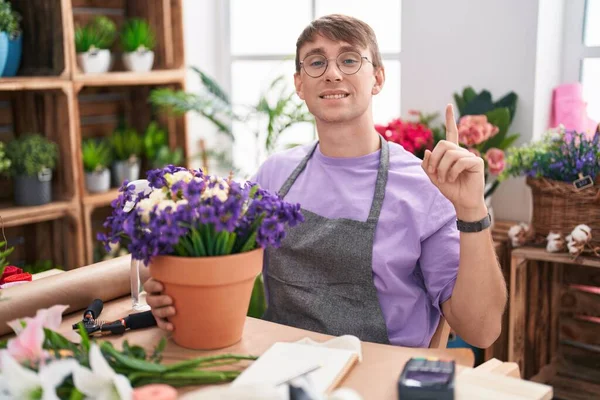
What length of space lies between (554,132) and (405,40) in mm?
839

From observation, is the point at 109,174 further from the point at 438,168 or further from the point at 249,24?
the point at 438,168

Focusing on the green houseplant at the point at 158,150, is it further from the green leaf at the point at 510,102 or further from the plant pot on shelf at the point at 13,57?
the green leaf at the point at 510,102

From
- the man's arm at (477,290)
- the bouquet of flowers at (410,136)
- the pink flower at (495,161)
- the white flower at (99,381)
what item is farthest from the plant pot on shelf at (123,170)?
the white flower at (99,381)

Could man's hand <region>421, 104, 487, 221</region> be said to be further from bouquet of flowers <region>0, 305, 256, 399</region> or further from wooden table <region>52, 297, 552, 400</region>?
bouquet of flowers <region>0, 305, 256, 399</region>

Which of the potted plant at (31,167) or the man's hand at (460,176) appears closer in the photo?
the man's hand at (460,176)

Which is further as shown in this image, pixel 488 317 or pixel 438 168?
pixel 488 317

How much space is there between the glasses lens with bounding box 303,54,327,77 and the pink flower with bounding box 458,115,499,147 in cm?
104

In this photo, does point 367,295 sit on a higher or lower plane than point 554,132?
lower

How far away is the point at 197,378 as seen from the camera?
1.13 m

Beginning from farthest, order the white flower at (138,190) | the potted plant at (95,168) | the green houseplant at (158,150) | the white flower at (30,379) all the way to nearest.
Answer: the green houseplant at (158,150) → the potted plant at (95,168) → the white flower at (138,190) → the white flower at (30,379)

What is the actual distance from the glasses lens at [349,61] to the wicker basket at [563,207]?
39.9 inches

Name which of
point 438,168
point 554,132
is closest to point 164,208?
point 438,168

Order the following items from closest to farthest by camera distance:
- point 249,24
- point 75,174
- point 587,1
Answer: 1. point 587,1
2. point 75,174
3. point 249,24

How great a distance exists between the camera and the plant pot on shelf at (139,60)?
343cm
